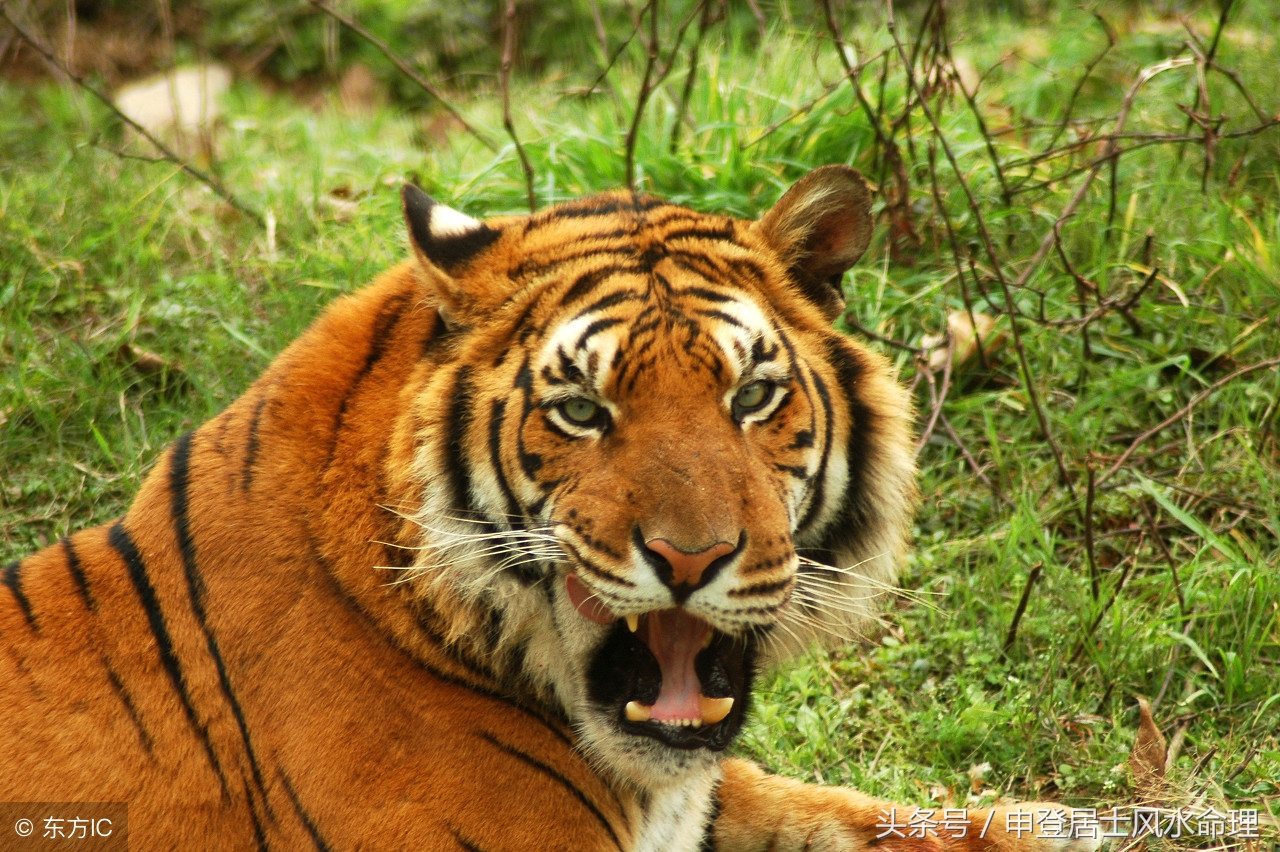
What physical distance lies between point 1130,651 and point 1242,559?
50 centimetres

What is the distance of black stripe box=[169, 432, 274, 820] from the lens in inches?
92.4

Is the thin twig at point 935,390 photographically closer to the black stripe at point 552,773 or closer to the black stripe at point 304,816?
the black stripe at point 552,773

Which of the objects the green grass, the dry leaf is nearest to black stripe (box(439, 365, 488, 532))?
the green grass

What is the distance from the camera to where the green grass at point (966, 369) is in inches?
131

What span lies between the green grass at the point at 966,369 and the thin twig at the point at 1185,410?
0.20 ft

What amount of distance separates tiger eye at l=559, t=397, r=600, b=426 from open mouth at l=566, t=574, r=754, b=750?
30 cm

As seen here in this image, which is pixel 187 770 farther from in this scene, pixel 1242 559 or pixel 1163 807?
pixel 1242 559

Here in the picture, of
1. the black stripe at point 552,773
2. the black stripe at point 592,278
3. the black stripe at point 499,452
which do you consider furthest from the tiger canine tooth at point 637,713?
the black stripe at point 592,278

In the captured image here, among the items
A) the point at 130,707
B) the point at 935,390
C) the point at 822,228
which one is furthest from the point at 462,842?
the point at 935,390

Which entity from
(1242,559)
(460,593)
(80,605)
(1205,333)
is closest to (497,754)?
(460,593)

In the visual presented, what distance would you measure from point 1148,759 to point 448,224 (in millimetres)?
2170

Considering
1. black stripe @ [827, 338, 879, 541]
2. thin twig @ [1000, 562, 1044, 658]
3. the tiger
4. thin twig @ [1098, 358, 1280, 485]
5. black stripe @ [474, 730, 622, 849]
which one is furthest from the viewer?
thin twig @ [1098, 358, 1280, 485]

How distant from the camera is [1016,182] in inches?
183

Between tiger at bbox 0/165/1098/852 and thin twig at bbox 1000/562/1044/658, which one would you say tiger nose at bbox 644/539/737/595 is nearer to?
tiger at bbox 0/165/1098/852
